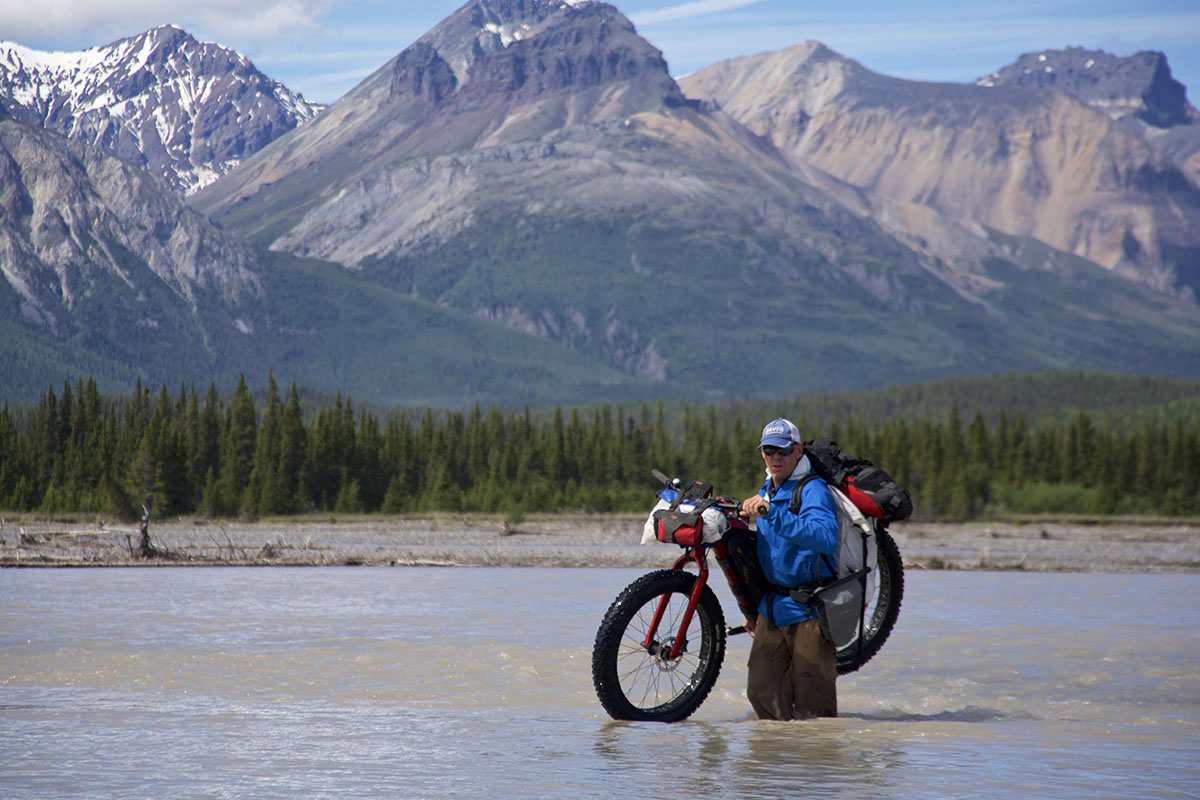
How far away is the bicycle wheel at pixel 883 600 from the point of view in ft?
49.0

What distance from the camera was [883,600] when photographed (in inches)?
603

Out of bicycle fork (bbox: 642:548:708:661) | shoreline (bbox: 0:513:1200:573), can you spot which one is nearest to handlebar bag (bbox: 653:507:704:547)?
bicycle fork (bbox: 642:548:708:661)

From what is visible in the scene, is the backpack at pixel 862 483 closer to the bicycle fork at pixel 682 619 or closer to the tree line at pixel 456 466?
the bicycle fork at pixel 682 619

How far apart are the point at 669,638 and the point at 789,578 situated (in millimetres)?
1348

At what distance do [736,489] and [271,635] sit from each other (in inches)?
4862

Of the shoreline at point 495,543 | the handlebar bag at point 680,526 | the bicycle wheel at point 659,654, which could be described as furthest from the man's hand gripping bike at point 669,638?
the shoreline at point 495,543

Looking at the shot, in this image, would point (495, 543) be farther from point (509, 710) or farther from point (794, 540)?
point (794, 540)

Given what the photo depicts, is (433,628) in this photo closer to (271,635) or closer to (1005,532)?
(271,635)

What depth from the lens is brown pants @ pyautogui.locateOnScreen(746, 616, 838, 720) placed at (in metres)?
13.4

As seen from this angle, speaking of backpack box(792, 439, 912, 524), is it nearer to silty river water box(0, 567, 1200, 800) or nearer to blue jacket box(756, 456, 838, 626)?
blue jacket box(756, 456, 838, 626)

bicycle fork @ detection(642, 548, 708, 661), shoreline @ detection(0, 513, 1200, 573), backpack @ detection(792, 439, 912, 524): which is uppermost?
backpack @ detection(792, 439, 912, 524)

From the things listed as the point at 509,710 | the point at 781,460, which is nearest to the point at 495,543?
the point at 509,710

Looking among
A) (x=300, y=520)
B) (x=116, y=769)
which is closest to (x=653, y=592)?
(x=116, y=769)

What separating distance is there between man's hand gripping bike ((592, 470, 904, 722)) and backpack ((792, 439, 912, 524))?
2.54ft
